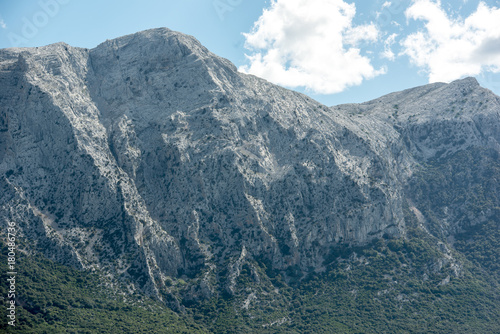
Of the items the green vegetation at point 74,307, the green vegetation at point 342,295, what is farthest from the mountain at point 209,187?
the green vegetation at point 74,307

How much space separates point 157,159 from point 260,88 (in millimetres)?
53909

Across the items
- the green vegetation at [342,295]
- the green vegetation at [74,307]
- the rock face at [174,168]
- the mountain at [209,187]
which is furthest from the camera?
the rock face at [174,168]

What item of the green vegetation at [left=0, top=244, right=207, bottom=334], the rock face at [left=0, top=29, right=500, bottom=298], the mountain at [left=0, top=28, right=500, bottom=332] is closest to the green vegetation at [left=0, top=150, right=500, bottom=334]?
the green vegetation at [left=0, top=244, right=207, bottom=334]

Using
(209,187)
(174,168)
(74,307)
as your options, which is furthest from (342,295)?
(74,307)

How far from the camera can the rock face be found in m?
131

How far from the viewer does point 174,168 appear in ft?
488

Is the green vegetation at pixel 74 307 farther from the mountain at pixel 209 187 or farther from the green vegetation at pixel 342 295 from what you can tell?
the mountain at pixel 209 187

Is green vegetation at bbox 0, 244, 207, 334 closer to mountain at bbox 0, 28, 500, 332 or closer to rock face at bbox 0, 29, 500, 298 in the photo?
mountain at bbox 0, 28, 500, 332

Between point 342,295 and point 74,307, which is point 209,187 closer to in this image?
point 342,295

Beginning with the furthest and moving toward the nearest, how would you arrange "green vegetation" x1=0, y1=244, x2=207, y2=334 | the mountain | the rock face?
1. the rock face
2. the mountain
3. "green vegetation" x1=0, y1=244, x2=207, y2=334

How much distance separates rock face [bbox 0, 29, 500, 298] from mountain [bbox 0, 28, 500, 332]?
1.52 ft

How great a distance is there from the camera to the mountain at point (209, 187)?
130m

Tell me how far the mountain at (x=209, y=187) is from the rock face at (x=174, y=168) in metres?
0.46

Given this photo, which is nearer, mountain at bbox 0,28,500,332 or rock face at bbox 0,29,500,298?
mountain at bbox 0,28,500,332
